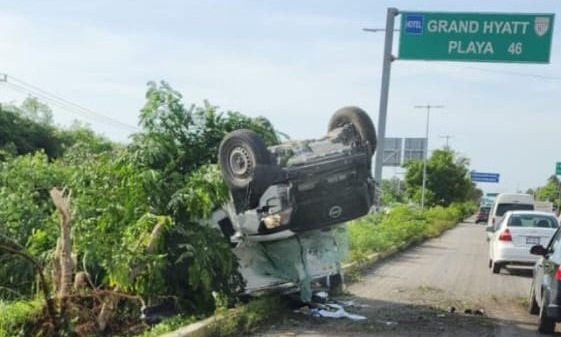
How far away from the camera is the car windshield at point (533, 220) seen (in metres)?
18.5

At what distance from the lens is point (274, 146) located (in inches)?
378

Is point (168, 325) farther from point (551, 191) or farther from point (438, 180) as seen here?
point (551, 191)

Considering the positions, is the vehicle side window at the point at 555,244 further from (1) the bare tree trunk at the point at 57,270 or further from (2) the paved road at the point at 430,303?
(1) the bare tree trunk at the point at 57,270

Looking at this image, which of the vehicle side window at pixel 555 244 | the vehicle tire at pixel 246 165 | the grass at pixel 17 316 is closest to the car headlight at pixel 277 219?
the vehicle tire at pixel 246 165

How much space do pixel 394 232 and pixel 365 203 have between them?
51.3 ft

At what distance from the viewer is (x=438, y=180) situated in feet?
220

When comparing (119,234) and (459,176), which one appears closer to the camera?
(119,234)

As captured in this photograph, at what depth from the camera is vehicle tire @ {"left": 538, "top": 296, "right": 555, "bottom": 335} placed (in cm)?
932

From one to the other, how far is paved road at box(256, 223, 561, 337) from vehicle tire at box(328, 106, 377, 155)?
2.19 m

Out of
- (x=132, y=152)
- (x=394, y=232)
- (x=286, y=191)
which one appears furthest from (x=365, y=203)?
(x=394, y=232)

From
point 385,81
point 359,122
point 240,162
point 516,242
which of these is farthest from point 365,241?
point 240,162

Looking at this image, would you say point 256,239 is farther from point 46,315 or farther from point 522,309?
point 522,309

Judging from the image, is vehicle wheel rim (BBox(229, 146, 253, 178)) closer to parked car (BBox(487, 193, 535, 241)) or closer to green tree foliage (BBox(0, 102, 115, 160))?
parked car (BBox(487, 193, 535, 241))

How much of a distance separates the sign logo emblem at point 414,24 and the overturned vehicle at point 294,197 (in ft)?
30.0
